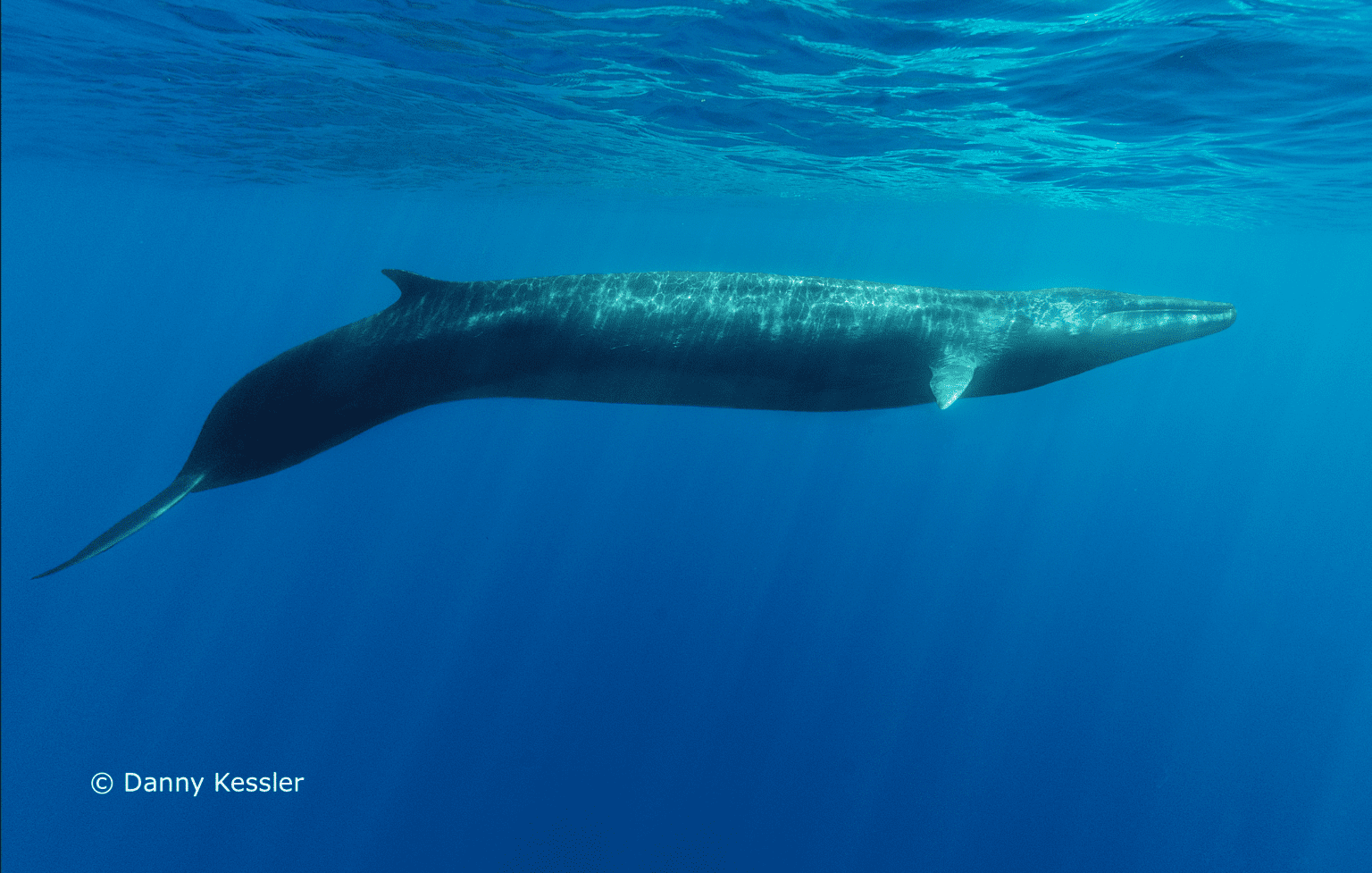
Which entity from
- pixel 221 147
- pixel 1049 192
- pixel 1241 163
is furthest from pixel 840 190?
pixel 221 147

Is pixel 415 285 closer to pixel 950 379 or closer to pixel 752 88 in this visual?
pixel 950 379

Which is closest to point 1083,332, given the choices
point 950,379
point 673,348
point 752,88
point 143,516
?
point 950,379

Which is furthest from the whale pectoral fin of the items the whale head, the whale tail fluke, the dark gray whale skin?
the whale tail fluke

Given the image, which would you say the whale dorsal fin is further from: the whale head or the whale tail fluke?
the whale head

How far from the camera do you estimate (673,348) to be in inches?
239

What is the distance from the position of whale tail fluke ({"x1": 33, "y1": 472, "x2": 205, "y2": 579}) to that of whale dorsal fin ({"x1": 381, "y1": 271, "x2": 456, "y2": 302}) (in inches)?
106

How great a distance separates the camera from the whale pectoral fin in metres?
5.76

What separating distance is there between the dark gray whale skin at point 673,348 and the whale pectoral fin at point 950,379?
0.02 metres

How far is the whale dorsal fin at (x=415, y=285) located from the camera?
→ 253 inches

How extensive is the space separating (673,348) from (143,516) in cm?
501

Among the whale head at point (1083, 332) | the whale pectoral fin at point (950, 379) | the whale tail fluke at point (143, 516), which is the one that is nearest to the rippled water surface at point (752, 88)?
the whale head at point (1083, 332)

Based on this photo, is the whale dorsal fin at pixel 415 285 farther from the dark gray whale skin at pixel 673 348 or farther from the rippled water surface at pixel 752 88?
the rippled water surface at pixel 752 88

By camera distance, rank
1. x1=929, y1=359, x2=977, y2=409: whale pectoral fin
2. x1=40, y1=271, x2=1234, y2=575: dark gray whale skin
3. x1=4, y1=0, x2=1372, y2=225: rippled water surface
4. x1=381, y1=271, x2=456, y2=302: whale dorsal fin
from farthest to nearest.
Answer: x1=4, y1=0, x2=1372, y2=225: rippled water surface, x1=381, y1=271, x2=456, y2=302: whale dorsal fin, x1=40, y1=271, x2=1234, y2=575: dark gray whale skin, x1=929, y1=359, x2=977, y2=409: whale pectoral fin

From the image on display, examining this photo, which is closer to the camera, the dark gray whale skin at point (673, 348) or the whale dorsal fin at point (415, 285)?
the dark gray whale skin at point (673, 348)
